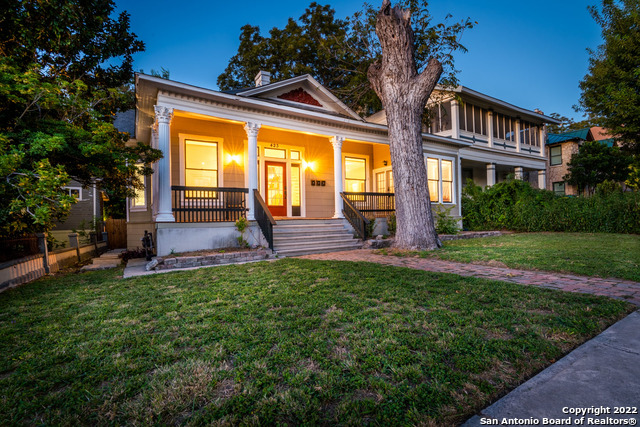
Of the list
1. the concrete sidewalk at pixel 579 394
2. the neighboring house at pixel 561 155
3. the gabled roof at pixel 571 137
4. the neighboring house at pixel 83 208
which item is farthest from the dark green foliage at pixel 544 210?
the neighboring house at pixel 83 208

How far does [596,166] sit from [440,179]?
1308cm

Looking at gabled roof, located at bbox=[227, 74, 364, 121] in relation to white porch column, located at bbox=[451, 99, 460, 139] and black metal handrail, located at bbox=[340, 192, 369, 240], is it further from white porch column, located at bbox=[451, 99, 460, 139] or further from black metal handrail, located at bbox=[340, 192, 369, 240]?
white porch column, located at bbox=[451, 99, 460, 139]

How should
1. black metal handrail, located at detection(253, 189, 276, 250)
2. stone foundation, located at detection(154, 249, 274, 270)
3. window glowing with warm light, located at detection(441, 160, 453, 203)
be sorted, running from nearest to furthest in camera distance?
stone foundation, located at detection(154, 249, 274, 270)
black metal handrail, located at detection(253, 189, 276, 250)
window glowing with warm light, located at detection(441, 160, 453, 203)

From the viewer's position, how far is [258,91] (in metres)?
9.45

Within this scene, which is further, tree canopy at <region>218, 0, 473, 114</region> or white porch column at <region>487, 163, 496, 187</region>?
tree canopy at <region>218, 0, 473, 114</region>

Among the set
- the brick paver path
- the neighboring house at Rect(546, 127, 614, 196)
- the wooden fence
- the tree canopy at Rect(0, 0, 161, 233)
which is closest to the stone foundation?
the tree canopy at Rect(0, 0, 161, 233)

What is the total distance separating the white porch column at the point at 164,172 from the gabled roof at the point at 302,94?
8.94 feet

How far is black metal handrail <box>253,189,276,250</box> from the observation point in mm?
7379

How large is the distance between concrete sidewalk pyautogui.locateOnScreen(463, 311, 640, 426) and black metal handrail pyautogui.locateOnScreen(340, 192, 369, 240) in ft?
23.5

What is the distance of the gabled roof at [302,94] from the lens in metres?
9.69

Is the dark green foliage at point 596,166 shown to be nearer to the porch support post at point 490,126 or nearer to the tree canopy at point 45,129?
the porch support post at point 490,126

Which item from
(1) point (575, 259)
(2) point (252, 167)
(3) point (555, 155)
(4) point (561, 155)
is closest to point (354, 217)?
(2) point (252, 167)

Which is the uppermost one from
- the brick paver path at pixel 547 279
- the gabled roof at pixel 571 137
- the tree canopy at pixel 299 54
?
the tree canopy at pixel 299 54

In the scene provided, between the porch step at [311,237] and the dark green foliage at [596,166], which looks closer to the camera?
the porch step at [311,237]
